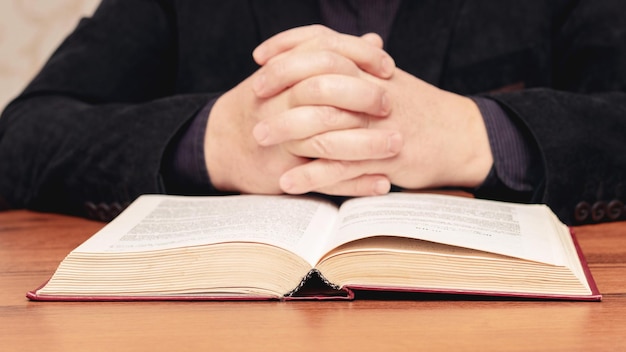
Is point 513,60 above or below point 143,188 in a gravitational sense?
above

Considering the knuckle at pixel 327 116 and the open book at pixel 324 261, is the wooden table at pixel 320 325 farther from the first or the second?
the knuckle at pixel 327 116

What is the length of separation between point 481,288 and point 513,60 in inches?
32.6

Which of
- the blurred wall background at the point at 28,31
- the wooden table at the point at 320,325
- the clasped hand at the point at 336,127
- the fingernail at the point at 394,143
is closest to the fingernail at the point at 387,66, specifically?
the clasped hand at the point at 336,127

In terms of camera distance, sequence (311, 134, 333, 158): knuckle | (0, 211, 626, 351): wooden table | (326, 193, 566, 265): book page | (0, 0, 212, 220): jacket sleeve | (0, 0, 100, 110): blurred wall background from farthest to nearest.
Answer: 1. (0, 0, 100, 110): blurred wall background
2. (0, 0, 212, 220): jacket sleeve
3. (311, 134, 333, 158): knuckle
4. (326, 193, 566, 265): book page
5. (0, 211, 626, 351): wooden table

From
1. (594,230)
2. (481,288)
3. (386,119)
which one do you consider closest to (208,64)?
(386,119)

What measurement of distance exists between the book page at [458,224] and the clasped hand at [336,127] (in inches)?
2.3

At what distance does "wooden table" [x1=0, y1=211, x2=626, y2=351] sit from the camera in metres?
0.48

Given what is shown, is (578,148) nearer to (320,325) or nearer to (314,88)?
(314,88)

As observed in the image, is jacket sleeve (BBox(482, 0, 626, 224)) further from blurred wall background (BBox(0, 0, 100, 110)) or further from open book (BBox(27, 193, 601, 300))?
blurred wall background (BBox(0, 0, 100, 110))

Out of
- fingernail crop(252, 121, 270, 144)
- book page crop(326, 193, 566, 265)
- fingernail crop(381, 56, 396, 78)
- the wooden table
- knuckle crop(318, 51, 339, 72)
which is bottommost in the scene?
the wooden table

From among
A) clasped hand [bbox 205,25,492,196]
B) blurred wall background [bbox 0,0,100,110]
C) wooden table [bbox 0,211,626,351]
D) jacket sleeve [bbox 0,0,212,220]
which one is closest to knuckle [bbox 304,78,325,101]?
clasped hand [bbox 205,25,492,196]

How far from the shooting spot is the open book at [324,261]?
570 millimetres

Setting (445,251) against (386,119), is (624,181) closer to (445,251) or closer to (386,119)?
(386,119)

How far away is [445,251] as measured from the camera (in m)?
0.60
